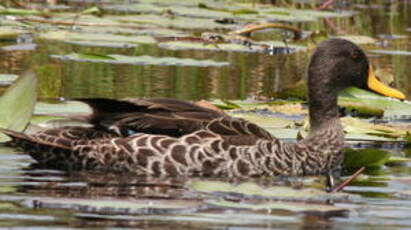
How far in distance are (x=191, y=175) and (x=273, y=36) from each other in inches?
376

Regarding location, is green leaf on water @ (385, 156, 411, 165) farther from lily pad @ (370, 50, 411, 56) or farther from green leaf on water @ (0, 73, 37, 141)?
lily pad @ (370, 50, 411, 56)

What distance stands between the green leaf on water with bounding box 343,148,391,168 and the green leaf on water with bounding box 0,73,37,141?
2.21 metres

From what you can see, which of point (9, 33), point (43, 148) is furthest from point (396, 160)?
point (9, 33)

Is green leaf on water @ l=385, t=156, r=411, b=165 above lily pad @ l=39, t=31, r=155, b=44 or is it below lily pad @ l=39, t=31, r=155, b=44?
below

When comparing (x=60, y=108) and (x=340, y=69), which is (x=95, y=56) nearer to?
(x=60, y=108)

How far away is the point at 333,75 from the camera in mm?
9625

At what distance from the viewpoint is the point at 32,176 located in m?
8.26

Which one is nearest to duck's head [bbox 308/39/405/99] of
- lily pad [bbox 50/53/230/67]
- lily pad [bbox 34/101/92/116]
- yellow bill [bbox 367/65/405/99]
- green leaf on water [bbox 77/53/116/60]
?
yellow bill [bbox 367/65/405/99]

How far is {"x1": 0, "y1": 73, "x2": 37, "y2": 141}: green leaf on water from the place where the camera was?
329 inches

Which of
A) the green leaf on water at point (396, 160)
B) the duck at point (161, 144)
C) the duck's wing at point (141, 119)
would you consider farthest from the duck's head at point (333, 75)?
the duck's wing at point (141, 119)

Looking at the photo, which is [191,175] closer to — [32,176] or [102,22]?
[32,176]

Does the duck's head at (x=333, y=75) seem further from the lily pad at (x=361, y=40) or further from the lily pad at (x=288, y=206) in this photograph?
the lily pad at (x=361, y=40)

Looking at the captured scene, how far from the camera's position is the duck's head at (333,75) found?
9.47m

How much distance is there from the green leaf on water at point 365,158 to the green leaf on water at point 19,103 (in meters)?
2.21
